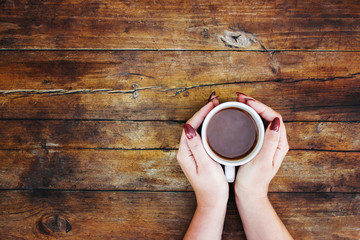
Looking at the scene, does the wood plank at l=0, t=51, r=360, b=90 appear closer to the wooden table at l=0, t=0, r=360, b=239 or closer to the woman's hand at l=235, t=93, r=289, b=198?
the wooden table at l=0, t=0, r=360, b=239

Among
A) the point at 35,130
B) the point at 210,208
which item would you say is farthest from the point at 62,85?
the point at 210,208

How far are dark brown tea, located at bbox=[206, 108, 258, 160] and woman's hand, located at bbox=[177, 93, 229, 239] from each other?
0.15 feet

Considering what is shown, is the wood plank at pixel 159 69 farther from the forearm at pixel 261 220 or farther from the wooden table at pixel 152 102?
the forearm at pixel 261 220

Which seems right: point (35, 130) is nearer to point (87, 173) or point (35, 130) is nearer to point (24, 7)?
point (87, 173)

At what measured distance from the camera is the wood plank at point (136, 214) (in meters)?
0.96

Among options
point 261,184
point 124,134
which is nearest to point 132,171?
point 124,134

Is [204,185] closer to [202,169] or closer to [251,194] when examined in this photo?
[202,169]

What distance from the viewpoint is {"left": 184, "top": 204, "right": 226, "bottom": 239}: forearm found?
88 centimetres

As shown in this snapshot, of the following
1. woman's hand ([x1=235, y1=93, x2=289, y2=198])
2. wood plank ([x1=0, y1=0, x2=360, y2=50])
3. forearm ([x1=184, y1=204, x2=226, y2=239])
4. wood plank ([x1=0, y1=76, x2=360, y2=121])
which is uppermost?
wood plank ([x1=0, y1=0, x2=360, y2=50])

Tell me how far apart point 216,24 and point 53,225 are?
1025mm

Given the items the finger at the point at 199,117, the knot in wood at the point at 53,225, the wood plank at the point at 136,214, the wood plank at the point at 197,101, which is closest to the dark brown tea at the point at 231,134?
the finger at the point at 199,117

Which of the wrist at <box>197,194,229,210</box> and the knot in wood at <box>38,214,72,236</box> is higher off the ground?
the wrist at <box>197,194,229,210</box>

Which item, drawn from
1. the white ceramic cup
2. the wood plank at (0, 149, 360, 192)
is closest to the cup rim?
the white ceramic cup

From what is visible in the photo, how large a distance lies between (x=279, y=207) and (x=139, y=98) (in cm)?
70
